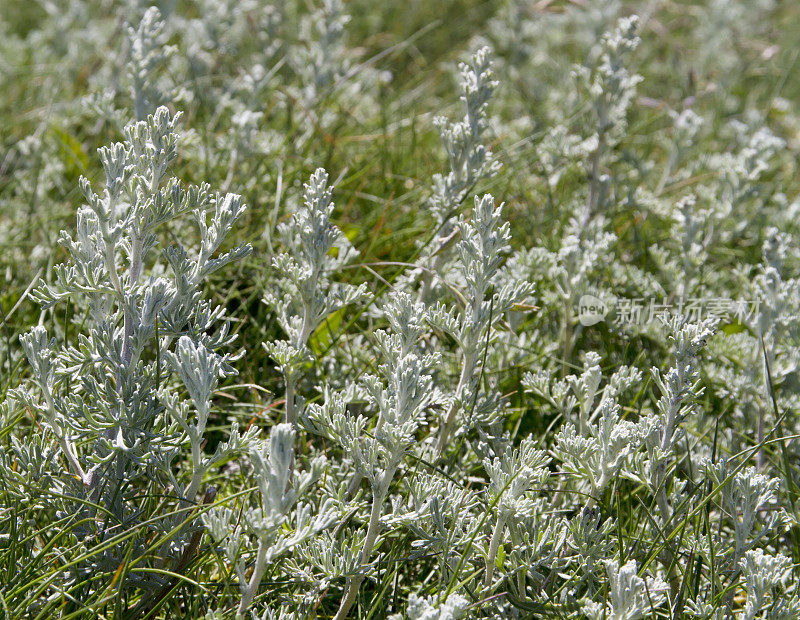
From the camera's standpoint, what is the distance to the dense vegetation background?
2.15 metres

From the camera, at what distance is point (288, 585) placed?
2.29 metres

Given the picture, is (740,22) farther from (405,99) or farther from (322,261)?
(322,261)

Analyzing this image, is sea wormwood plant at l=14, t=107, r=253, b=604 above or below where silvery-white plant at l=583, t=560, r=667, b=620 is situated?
above

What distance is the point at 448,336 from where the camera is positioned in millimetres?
3238

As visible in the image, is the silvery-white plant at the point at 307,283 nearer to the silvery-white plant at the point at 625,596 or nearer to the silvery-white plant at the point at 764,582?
the silvery-white plant at the point at 625,596

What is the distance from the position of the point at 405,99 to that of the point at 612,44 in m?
2.03

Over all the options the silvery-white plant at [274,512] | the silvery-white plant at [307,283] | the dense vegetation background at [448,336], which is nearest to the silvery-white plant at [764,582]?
the dense vegetation background at [448,336]

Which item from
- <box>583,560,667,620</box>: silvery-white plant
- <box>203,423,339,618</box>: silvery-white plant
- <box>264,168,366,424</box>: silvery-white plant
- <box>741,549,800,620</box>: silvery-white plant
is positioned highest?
<box>264,168,366,424</box>: silvery-white plant

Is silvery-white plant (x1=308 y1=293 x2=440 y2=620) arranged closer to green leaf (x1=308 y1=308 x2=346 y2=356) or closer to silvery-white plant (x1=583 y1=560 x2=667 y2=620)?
silvery-white plant (x1=583 y1=560 x2=667 y2=620)

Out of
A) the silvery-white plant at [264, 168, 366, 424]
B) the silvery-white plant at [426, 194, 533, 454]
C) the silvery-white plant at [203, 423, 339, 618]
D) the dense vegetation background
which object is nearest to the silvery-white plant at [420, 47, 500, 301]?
the dense vegetation background

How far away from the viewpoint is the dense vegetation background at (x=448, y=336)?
84.7 inches

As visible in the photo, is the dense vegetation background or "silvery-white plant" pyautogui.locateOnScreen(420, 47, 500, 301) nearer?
the dense vegetation background

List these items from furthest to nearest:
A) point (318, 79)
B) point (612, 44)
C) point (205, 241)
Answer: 1. point (318, 79)
2. point (612, 44)
3. point (205, 241)

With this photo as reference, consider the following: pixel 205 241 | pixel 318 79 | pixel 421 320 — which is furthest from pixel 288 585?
pixel 318 79
